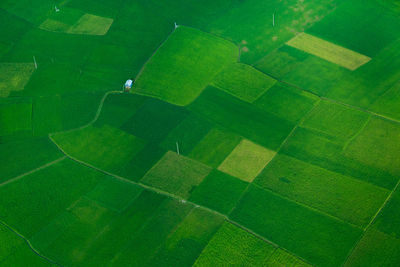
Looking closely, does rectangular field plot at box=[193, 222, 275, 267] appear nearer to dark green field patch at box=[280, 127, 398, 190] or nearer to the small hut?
dark green field patch at box=[280, 127, 398, 190]

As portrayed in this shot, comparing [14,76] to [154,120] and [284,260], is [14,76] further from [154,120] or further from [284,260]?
[284,260]

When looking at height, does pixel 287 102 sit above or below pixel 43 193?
above

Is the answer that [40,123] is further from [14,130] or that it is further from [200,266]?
[200,266]

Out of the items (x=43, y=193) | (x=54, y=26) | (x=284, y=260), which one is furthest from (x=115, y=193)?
(x=54, y=26)

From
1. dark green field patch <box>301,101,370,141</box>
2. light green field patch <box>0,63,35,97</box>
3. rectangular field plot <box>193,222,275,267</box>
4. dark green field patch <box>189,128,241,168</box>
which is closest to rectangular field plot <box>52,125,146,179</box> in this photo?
dark green field patch <box>189,128,241,168</box>

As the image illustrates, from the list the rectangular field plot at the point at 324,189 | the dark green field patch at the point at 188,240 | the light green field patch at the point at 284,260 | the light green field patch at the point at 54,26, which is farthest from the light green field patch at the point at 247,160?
the light green field patch at the point at 54,26

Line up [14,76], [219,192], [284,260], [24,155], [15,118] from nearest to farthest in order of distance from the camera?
[284,260], [219,192], [24,155], [15,118], [14,76]

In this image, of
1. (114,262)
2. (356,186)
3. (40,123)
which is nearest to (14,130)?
(40,123)
